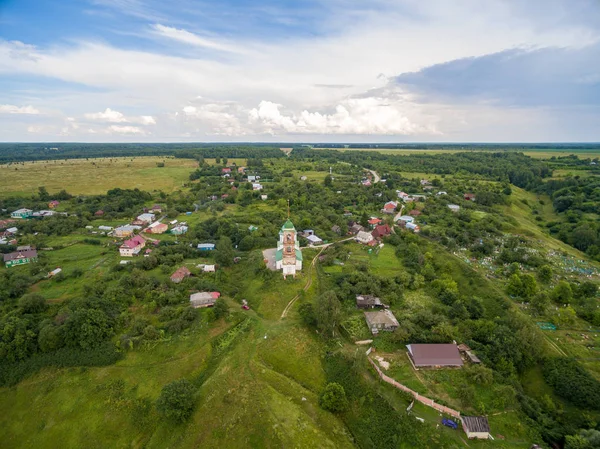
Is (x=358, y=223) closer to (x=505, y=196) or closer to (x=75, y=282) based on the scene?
(x=505, y=196)

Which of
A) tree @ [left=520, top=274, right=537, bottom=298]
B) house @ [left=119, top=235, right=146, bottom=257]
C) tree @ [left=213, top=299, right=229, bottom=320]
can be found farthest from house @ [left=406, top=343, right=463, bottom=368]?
house @ [left=119, top=235, right=146, bottom=257]

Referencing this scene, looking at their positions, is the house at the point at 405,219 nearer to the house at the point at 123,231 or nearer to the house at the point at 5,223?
the house at the point at 123,231

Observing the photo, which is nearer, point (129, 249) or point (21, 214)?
point (129, 249)

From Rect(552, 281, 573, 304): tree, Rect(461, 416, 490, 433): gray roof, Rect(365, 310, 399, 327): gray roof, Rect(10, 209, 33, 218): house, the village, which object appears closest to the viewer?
Rect(461, 416, 490, 433): gray roof

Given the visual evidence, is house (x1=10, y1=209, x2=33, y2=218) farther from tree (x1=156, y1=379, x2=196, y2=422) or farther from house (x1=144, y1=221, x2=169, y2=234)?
tree (x1=156, y1=379, x2=196, y2=422)

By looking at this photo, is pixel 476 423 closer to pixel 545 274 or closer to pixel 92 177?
pixel 545 274

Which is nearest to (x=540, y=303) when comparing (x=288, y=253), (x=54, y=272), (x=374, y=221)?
(x=288, y=253)
